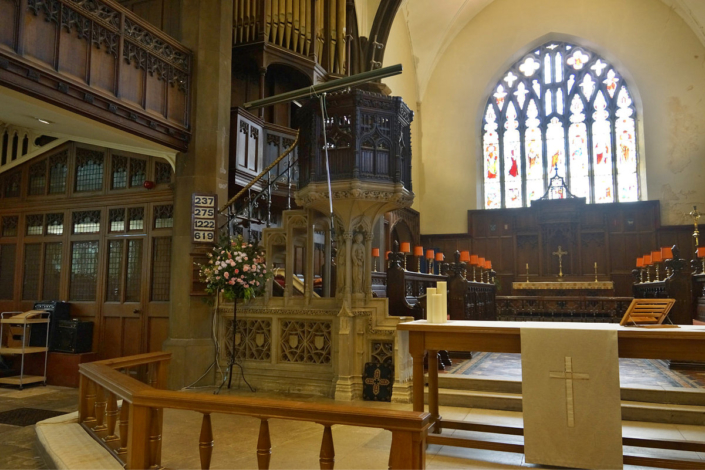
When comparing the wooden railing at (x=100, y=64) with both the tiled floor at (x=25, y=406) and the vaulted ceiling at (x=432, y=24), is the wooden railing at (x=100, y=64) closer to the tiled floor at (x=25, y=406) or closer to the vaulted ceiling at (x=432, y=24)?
the tiled floor at (x=25, y=406)

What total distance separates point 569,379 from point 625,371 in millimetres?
3165

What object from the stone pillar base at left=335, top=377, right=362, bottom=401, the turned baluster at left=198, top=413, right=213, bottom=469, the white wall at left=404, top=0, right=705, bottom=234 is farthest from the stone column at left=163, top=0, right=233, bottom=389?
the white wall at left=404, top=0, right=705, bottom=234

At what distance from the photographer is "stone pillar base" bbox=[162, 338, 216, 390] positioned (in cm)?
609

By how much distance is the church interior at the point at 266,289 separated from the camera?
3125 millimetres

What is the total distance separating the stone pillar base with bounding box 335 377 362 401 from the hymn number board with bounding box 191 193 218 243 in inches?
90.5

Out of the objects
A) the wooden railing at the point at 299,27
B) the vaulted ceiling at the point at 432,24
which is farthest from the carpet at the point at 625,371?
the vaulted ceiling at the point at 432,24

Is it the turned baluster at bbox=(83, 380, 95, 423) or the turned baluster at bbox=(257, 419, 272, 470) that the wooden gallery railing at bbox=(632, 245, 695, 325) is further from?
the turned baluster at bbox=(83, 380, 95, 423)

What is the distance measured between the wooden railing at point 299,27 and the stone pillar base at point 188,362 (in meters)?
4.89

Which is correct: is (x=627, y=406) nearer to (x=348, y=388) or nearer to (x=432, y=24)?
(x=348, y=388)

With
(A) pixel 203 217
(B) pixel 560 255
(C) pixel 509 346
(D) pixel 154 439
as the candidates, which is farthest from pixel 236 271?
(B) pixel 560 255

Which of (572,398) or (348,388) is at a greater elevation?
(572,398)

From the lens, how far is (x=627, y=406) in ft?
14.3

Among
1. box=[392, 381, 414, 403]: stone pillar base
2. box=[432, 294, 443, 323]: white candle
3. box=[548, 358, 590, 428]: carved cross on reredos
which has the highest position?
box=[432, 294, 443, 323]: white candle

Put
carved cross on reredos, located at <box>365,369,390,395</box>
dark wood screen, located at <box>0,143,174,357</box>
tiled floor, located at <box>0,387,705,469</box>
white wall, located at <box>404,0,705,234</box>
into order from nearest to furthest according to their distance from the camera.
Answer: tiled floor, located at <box>0,387,705,469</box> < carved cross on reredos, located at <box>365,369,390,395</box> < dark wood screen, located at <box>0,143,174,357</box> < white wall, located at <box>404,0,705,234</box>
